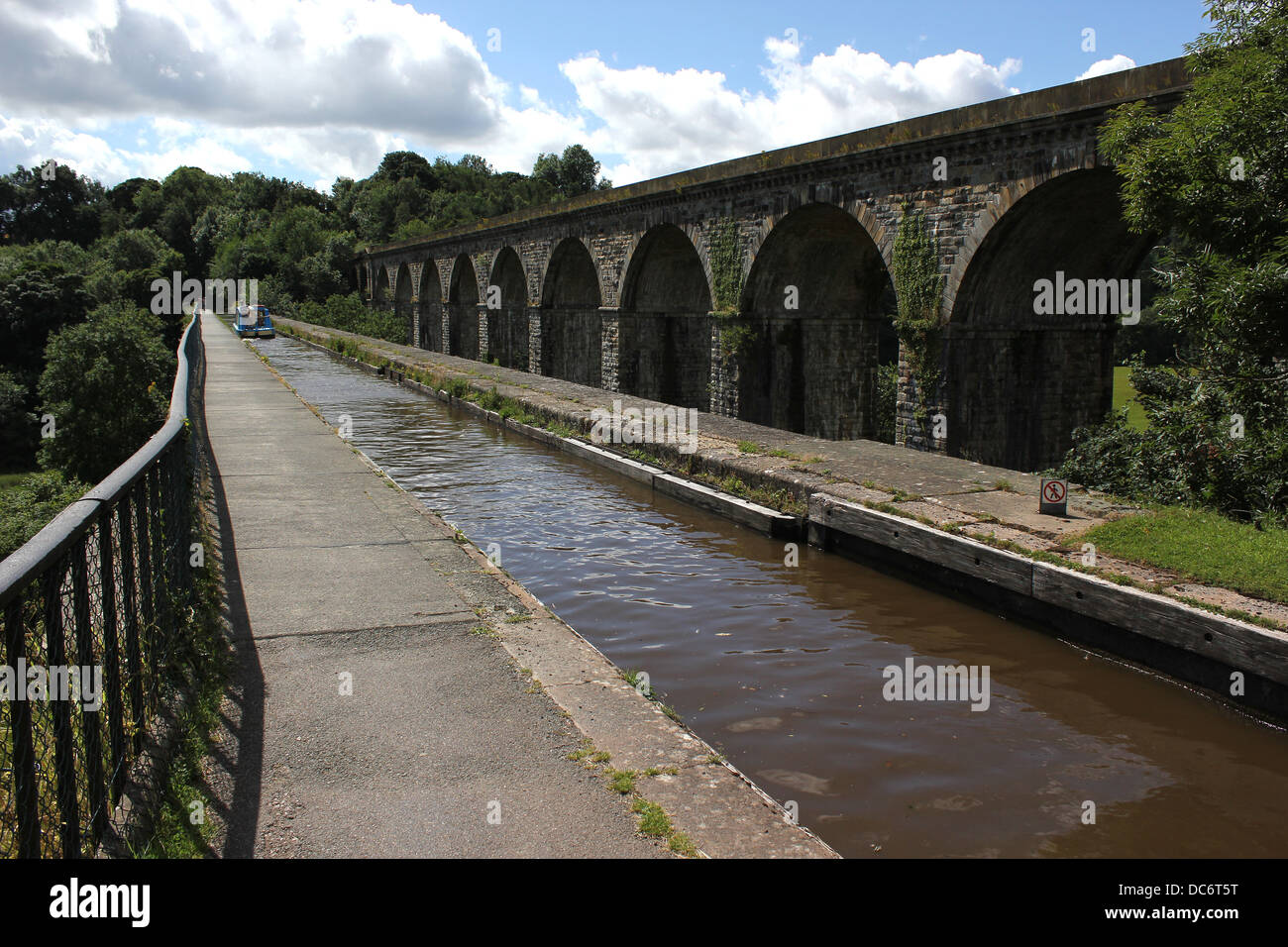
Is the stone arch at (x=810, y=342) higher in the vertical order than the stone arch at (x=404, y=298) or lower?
lower

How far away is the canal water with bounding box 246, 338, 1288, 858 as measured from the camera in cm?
440

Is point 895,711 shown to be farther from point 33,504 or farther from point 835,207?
point 33,504

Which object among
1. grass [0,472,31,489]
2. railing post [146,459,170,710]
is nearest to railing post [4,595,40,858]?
railing post [146,459,170,710]

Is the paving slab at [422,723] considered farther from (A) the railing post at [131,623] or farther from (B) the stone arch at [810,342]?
(B) the stone arch at [810,342]

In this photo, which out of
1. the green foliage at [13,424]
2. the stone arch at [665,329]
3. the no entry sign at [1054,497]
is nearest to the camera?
the no entry sign at [1054,497]

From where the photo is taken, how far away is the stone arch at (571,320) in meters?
30.3

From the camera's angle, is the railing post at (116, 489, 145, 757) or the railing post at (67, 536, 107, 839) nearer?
the railing post at (67, 536, 107, 839)

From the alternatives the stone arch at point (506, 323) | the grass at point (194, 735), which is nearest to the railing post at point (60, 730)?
the grass at point (194, 735)

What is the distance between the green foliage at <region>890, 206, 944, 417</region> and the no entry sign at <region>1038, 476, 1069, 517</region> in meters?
6.73

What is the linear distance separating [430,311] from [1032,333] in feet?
134

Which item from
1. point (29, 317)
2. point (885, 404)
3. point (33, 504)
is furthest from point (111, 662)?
point (29, 317)

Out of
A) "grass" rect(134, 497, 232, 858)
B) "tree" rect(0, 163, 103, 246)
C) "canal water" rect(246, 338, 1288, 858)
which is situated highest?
"tree" rect(0, 163, 103, 246)

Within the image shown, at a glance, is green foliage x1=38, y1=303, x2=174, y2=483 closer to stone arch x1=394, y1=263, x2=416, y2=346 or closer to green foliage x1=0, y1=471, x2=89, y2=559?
green foliage x1=0, y1=471, x2=89, y2=559

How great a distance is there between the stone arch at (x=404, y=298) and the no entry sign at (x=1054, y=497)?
4716 cm
